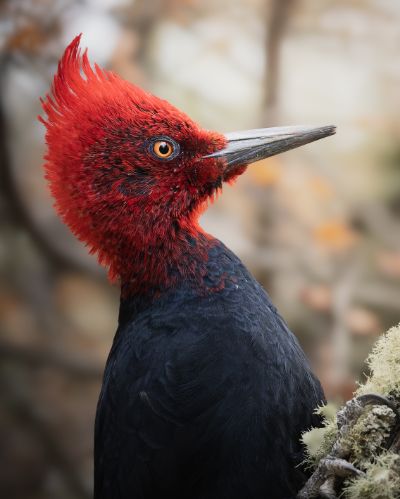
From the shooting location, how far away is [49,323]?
16.5ft

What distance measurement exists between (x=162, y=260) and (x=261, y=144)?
52 cm

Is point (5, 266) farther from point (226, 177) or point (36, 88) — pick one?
point (226, 177)

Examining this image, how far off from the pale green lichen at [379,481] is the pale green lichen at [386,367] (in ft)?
0.47

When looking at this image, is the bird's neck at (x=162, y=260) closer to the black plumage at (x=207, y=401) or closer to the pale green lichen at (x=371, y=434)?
the black plumage at (x=207, y=401)

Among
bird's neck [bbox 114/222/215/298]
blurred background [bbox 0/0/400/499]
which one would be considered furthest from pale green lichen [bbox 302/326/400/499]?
blurred background [bbox 0/0/400/499]

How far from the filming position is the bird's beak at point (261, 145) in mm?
2004

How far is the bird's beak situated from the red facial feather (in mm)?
37

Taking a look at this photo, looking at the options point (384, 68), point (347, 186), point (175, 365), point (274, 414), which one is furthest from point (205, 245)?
point (384, 68)

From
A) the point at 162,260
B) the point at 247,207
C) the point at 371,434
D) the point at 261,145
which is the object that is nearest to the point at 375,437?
the point at 371,434

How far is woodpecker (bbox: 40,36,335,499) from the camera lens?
164cm

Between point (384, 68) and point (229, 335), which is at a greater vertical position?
point (384, 68)

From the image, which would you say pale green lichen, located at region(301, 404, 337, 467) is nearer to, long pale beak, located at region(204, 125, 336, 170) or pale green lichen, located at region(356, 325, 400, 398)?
pale green lichen, located at region(356, 325, 400, 398)

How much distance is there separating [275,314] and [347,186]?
3.37 meters

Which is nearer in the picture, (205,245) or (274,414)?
(274,414)
